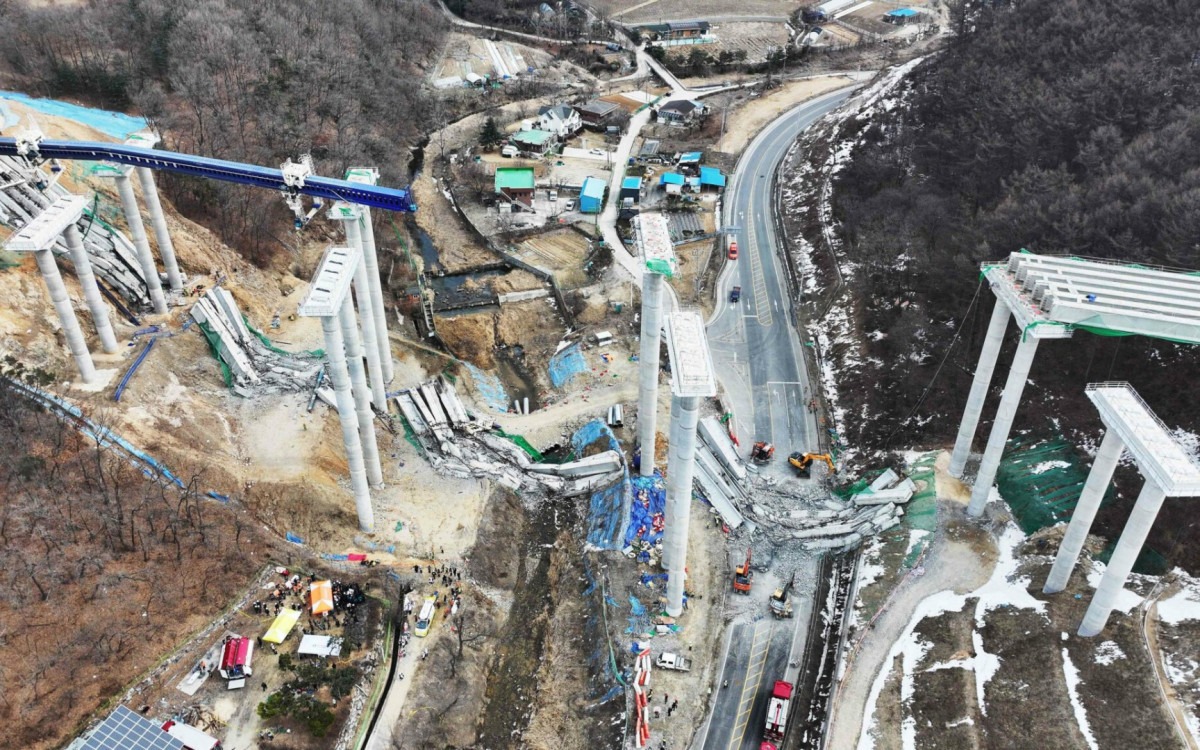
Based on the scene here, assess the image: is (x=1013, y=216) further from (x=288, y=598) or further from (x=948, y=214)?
(x=288, y=598)

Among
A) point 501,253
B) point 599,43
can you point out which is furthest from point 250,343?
point 599,43

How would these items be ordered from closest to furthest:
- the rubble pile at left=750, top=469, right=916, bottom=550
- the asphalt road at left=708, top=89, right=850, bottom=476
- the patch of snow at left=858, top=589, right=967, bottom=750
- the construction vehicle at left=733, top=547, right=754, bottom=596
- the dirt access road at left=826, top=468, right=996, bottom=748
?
1. the patch of snow at left=858, top=589, right=967, bottom=750
2. the dirt access road at left=826, top=468, right=996, bottom=748
3. the construction vehicle at left=733, top=547, right=754, bottom=596
4. the rubble pile at left=750, top=469, right=916, bottom=550
5. the asphalt road at left=708, top=89, right=850, bottom=476

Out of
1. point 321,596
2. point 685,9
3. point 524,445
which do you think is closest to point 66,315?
point 321,596

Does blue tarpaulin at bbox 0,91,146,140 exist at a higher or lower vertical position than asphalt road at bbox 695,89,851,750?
higher

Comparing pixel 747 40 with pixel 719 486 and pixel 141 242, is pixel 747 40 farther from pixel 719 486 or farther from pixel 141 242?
pixel 141 242

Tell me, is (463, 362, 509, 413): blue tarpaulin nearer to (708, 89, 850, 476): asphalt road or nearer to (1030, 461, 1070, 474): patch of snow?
(708, 89, 850, 476): asphalt road

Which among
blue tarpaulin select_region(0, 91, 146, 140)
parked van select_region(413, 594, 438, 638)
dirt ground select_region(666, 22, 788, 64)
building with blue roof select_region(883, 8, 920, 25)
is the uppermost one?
blue tarpaulin select_region(0, 91, 146, 140)

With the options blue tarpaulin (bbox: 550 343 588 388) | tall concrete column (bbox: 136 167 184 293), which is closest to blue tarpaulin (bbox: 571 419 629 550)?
blue tarpaulin (bbox: 550 343 588 388)
